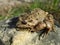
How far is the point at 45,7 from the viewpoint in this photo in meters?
8.62

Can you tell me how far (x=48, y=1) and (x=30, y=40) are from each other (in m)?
3.70

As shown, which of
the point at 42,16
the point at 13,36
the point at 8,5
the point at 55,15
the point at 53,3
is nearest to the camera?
the point at 13,36

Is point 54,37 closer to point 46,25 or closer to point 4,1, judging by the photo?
point 46,25

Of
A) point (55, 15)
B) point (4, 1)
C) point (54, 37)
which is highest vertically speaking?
point (54, 37)

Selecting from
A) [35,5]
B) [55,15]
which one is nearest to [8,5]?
[35,5]

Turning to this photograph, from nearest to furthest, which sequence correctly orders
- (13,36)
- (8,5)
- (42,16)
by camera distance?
(13,36)
(42,16)
(8,5)

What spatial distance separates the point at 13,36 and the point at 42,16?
3.14 feet

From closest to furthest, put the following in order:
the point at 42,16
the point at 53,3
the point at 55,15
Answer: the point at 42,16 < the point at 55,15 < the point at 53,3

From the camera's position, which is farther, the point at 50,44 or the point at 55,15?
the point at 55,15

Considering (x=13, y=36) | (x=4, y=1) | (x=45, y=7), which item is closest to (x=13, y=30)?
(x=13, y=36)

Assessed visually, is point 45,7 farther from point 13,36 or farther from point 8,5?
point 13,36

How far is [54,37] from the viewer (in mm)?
5613

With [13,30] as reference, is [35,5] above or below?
below

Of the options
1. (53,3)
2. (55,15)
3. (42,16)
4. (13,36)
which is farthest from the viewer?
(53,3)
